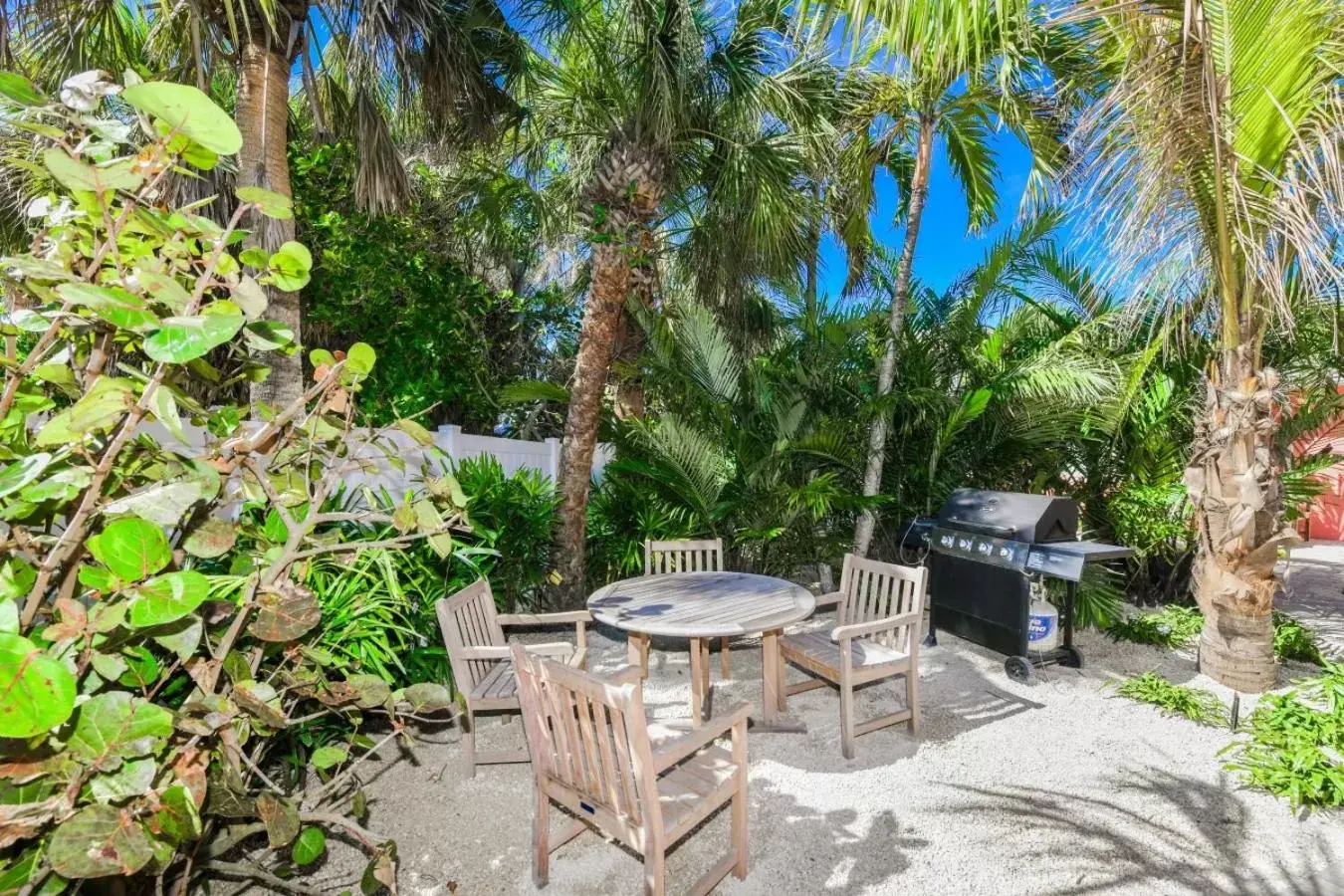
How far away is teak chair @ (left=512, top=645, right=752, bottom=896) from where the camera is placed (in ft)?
A: 6.41

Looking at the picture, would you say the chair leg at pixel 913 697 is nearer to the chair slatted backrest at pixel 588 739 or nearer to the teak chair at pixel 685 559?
the teak chair at pixel 685 559

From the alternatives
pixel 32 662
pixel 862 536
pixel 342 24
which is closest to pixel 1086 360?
pixel 862 536

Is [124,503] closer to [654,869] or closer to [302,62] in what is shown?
[654,869]

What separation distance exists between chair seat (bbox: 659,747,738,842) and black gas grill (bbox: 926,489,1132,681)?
265 centimetres

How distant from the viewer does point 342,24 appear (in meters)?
4.01

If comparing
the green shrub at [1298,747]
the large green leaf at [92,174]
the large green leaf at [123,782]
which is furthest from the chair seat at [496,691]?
the green shrub at [1298,747]

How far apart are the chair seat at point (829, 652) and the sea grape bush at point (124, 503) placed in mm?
2409

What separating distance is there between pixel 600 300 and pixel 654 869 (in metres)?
4.49

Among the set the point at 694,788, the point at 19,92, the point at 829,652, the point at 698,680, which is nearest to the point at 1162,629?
the point at 829,652

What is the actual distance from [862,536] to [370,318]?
16.9 ft

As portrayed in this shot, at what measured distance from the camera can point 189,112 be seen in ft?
3.67

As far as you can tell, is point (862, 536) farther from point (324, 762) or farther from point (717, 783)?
point (324, 762)

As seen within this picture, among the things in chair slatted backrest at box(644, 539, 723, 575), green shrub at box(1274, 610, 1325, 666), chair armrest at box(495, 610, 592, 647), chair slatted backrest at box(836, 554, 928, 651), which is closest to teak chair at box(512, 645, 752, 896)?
chair armrest at box(495, 610, 592, 647)

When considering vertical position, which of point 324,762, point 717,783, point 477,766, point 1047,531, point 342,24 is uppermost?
point 342,24
